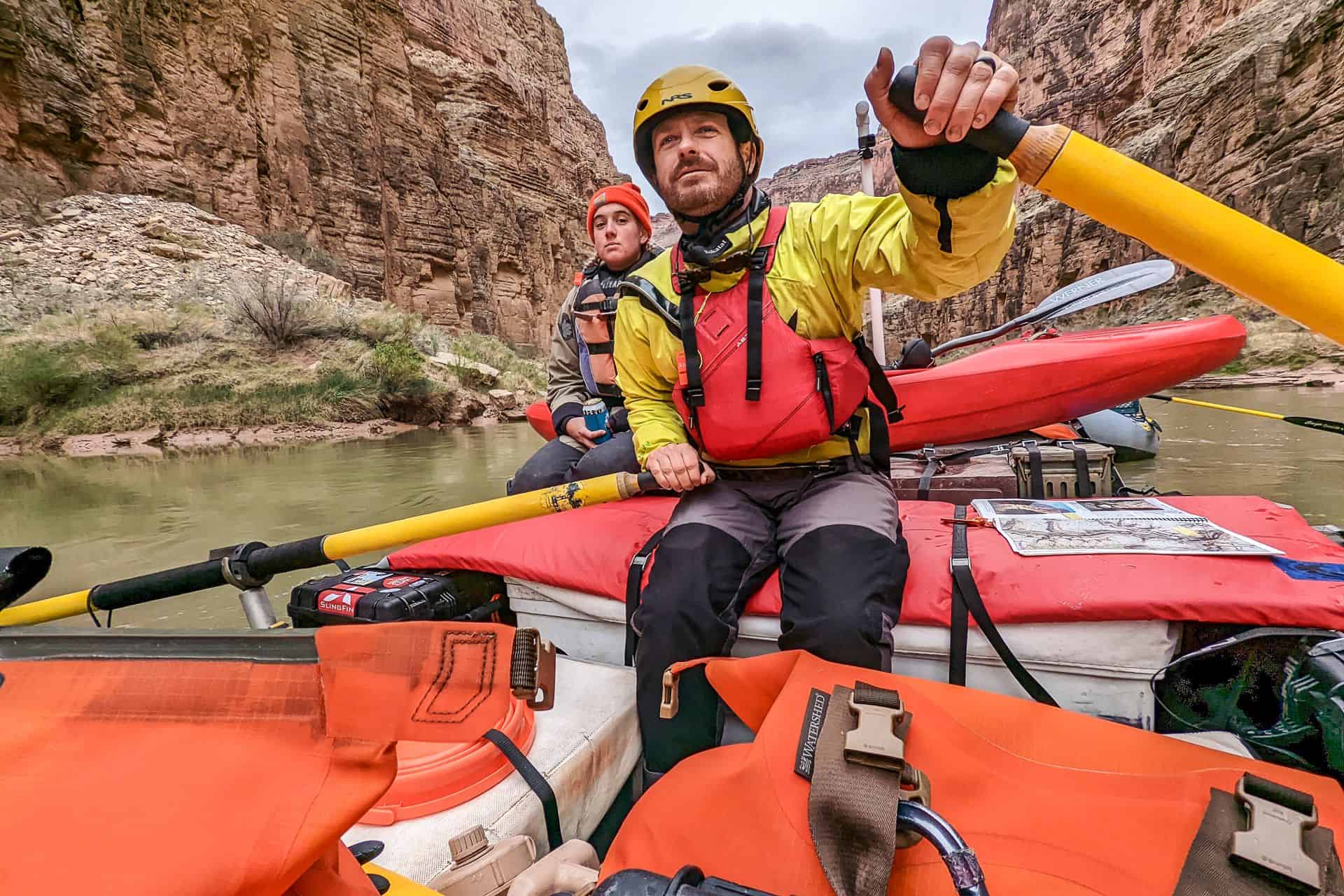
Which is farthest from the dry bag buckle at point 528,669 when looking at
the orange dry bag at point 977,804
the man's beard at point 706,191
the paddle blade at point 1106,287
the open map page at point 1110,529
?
the paddle blade at point 1106,287

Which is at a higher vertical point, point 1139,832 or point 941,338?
point 941,338

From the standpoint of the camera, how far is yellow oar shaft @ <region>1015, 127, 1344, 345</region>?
25.3 inches

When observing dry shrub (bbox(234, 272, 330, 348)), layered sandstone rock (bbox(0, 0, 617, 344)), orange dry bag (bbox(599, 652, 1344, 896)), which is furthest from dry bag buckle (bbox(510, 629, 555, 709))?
layered sandstone rock (bbox(0, 0, 617, 344))

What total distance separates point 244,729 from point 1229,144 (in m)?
27.1

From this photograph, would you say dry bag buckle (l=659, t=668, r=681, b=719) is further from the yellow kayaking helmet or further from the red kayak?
the red kayak

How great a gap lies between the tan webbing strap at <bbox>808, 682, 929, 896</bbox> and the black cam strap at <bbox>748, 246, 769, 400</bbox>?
0.70m

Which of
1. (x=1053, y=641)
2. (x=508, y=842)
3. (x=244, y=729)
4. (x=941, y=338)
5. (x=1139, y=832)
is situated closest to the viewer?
(x=244, y=729)

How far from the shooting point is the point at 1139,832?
0.65 metres

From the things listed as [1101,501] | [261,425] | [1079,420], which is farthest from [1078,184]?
[261,425]

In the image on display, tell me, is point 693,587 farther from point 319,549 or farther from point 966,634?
point 319,549

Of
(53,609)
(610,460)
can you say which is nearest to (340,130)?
(610,460)

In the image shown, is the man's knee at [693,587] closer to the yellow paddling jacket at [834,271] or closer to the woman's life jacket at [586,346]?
the yellow paddling jacket at [834,271]

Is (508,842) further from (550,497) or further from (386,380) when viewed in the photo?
(386,380)

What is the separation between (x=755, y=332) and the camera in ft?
4.20
